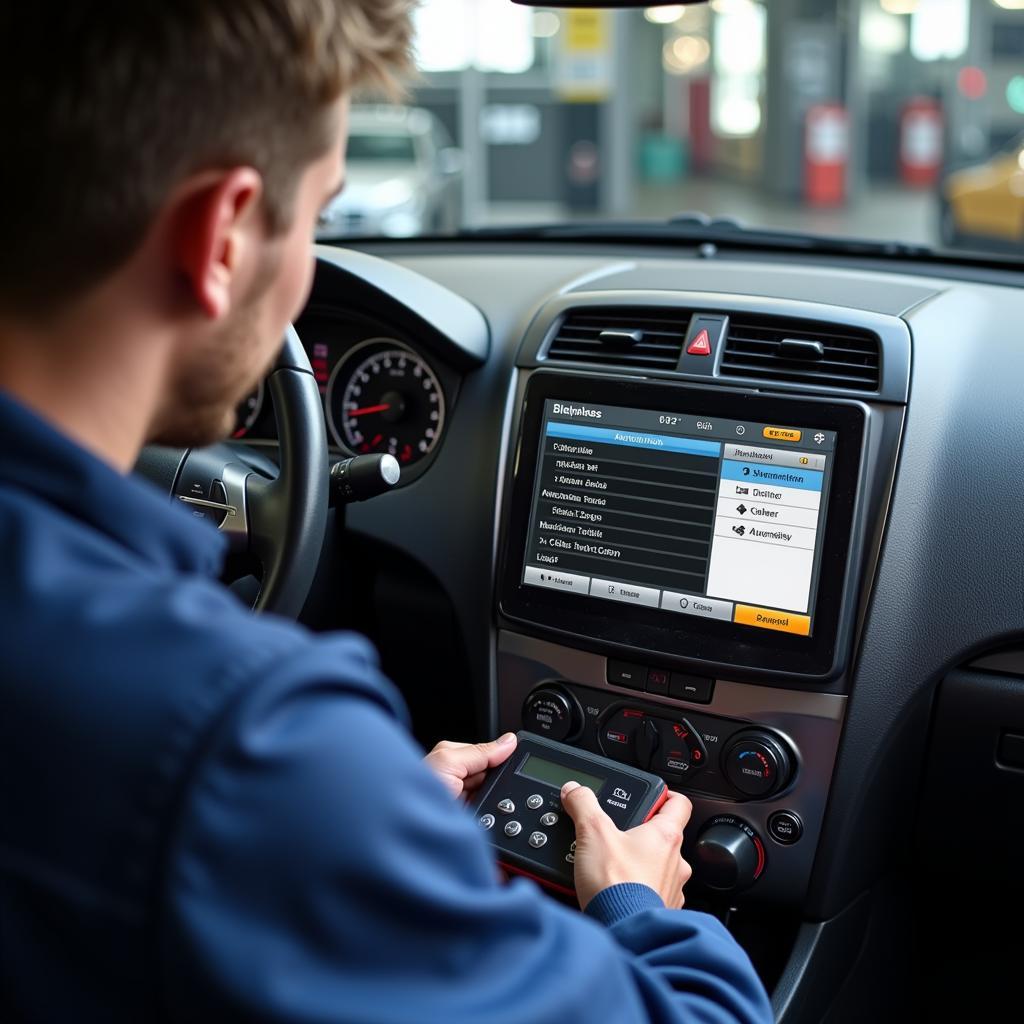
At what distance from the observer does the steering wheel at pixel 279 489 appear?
1646mm

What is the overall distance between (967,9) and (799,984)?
17.0 meters

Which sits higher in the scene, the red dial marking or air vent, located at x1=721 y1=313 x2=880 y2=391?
air vent, located at x1=721 y1=313 x2=880 y2=391

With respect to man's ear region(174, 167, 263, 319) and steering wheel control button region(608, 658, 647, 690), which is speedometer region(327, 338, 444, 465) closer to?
steering wheel control button region(608, 658, 647, 690)

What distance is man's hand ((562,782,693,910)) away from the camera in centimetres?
129

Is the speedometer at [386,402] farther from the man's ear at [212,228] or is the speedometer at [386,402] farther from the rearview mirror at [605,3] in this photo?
the man's ear at [212,228]

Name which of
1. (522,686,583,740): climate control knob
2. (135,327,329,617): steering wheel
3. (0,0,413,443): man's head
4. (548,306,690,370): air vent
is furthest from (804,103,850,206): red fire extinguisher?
(0,0,413,443): man's head

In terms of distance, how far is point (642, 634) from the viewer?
186cm

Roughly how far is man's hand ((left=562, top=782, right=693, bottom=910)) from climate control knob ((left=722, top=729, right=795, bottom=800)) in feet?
0.97

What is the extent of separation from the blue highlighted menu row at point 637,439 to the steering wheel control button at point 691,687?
1.00 ft

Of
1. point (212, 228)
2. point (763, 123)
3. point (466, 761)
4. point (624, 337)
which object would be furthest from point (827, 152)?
point (212, 228)

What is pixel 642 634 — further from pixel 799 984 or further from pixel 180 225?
pixel 180 225

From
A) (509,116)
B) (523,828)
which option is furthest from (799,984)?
(509,116)

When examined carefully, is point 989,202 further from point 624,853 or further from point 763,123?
point 763,123

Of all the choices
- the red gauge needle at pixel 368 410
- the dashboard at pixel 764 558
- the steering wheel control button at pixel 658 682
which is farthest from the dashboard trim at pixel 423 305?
the steering wheel control button at pixel 658 682
